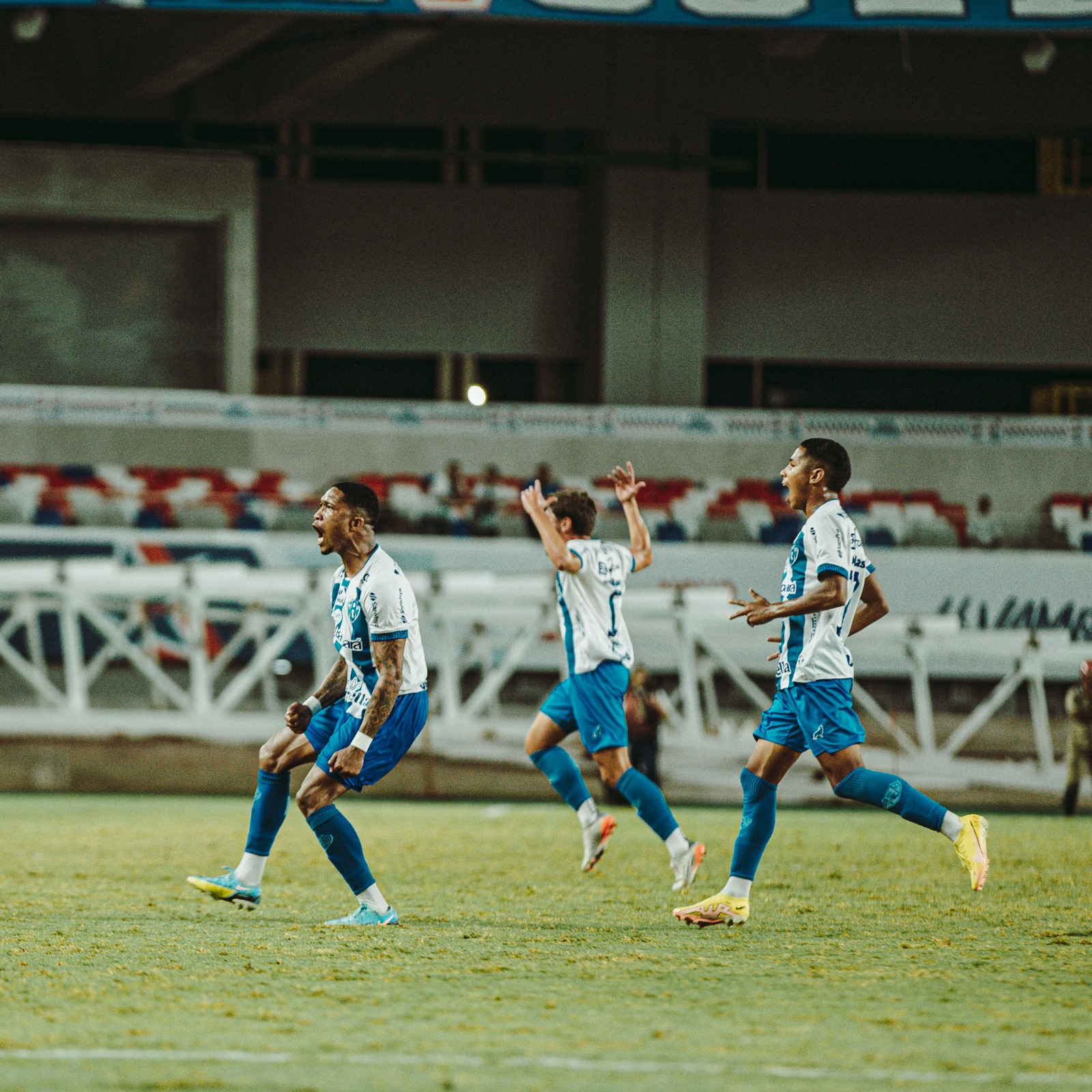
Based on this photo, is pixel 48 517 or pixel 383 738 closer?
pixel 383 738

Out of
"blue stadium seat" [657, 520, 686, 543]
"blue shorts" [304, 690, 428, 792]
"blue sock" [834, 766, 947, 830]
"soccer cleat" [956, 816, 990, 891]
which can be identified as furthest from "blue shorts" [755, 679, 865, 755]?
"blue stadium seat" [657, 520, 686, 543]

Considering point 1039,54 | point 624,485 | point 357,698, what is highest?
point 1039,54

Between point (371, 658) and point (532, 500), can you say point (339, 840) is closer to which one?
point (371, 658)

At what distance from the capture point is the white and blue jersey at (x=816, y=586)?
6.66 meters

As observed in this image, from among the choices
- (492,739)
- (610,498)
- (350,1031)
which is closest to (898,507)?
(610,498)

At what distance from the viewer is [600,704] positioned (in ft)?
27.8

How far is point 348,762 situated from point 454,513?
582 inches

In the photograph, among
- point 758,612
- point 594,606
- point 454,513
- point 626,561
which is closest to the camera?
point 758,612

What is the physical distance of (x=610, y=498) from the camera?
22.7 meters

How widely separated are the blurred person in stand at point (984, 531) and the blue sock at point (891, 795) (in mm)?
15179

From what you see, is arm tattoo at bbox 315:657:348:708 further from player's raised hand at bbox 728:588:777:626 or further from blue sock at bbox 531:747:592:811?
blue sock at bbox 531:747:592:811

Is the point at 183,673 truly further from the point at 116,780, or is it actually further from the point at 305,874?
the point at 305,874

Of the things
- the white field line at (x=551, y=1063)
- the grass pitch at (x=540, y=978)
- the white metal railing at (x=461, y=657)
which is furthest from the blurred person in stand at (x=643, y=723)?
the white field line at (x=551, y=1063)

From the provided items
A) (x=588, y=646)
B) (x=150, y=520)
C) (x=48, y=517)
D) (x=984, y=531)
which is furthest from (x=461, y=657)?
(x=588, y=646)
